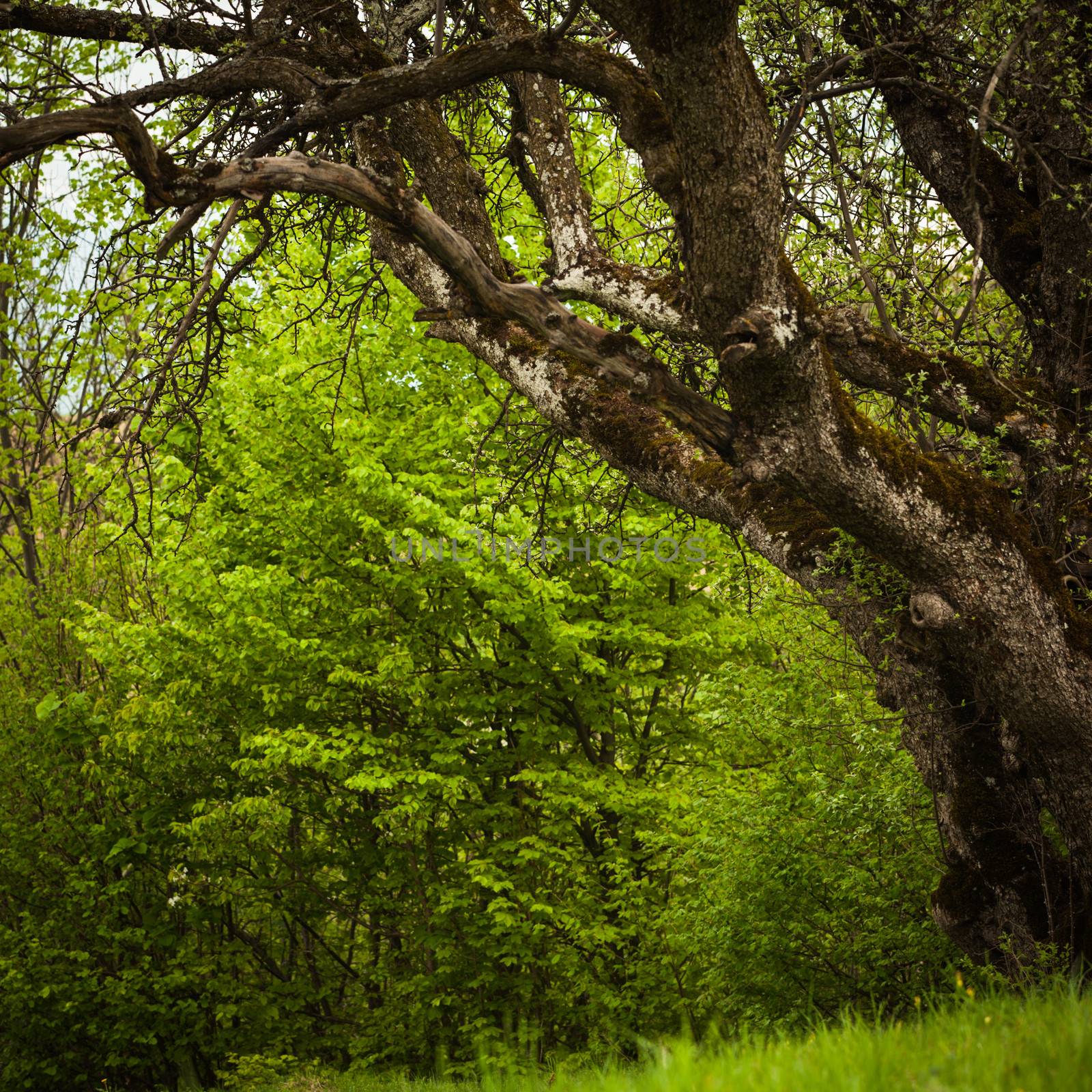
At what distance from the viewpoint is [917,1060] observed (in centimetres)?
242

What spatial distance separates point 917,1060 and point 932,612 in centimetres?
211

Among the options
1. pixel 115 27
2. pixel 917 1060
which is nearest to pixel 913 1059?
pixel 917 1060

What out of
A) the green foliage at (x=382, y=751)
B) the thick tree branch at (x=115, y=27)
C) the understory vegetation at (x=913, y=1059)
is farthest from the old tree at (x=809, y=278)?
the green foliage at (x=382, y=751)

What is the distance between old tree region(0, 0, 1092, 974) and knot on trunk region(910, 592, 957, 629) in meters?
0.02

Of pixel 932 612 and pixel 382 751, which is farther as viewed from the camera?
pixel 382 751

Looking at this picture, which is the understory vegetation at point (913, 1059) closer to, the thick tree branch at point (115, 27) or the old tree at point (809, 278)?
the old tree at point (809, 278)

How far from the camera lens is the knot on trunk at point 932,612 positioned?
4.15 metres

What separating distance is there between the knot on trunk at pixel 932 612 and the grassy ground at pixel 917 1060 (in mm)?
1438

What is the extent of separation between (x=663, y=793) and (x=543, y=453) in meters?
6.32

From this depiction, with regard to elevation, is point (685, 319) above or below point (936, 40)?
below

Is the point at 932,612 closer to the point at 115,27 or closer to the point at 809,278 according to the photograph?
the point at 809,278

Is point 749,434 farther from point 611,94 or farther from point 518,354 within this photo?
point 611,94

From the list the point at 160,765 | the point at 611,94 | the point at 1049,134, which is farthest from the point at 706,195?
the point at 160,765

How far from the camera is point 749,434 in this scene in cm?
422
